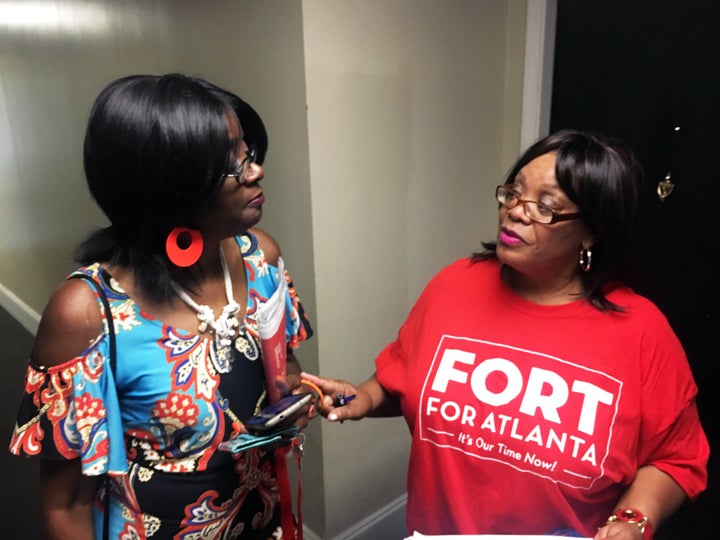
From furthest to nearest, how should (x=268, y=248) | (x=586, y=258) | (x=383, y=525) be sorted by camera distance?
(x=383, y=525), (x=268, y=248), (x=586, y=258)

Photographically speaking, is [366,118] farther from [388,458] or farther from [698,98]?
[388,458]

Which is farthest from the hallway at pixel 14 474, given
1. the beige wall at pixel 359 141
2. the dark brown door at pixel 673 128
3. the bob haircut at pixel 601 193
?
the dark brown door at pixel 673 128

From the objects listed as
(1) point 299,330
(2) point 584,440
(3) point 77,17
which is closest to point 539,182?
(2) point 584,440

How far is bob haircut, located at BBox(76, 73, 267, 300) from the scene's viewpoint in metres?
0.77

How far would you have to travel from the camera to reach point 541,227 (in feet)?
3.05

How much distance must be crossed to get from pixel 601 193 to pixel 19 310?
4.21 meters

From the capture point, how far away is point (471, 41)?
1.76 m

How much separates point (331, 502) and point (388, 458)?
0.85 ft

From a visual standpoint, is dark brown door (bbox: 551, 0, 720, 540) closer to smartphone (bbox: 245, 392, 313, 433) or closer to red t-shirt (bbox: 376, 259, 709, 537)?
red t-shirt (bbox: 376, 259, 709, 537)

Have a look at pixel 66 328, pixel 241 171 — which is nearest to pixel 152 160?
pixel 241 171

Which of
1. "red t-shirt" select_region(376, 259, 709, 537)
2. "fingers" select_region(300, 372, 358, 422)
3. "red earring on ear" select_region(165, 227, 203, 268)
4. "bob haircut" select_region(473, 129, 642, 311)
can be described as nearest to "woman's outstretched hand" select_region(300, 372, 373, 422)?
"fingers" select_region(300, 372, 358, 422)

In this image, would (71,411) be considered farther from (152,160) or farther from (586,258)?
(586,258)

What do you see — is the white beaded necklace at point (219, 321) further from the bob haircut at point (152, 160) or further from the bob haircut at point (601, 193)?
the bob haircut at point (601, 193)

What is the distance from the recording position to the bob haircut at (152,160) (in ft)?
2.52
